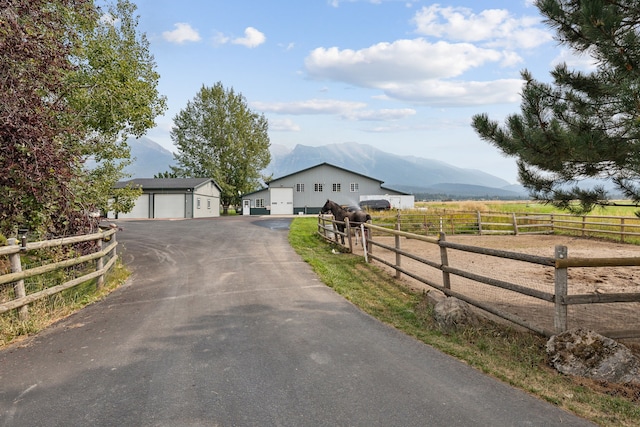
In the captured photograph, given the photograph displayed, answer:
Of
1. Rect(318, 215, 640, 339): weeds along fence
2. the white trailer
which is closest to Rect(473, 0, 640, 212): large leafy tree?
Rect(318, 215, 640, 339): weeds along fence

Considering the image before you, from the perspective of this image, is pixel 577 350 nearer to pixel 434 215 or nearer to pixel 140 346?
pixel 140 346

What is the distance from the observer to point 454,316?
551 cm

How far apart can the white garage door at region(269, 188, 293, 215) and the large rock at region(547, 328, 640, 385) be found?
42.7 metres

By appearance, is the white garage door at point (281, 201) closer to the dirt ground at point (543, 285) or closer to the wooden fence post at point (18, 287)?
the dirt ground at point (543, 285)

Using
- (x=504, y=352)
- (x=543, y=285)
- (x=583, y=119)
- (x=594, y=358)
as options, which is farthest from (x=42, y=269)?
(x=543, y=285)

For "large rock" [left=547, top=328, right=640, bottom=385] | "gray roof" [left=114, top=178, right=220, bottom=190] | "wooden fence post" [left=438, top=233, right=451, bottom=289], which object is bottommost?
"large rock" [left=547, top=328, right=640, bottom=385]

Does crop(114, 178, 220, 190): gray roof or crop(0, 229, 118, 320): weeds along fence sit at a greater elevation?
crop(114, 178, 220, 190): gray roof

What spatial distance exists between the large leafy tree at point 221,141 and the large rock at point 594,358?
4901 centimetres

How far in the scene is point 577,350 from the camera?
13.7 ft

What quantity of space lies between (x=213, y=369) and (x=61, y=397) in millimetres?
1415

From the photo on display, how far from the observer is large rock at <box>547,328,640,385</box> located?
13.0 feet

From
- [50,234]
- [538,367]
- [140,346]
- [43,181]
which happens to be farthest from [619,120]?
[50,234]

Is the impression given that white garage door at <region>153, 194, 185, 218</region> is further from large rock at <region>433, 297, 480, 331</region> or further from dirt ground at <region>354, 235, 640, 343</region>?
large rock at <region>433, 297, 480, 331</region>

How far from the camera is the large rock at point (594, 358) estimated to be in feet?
13.0
